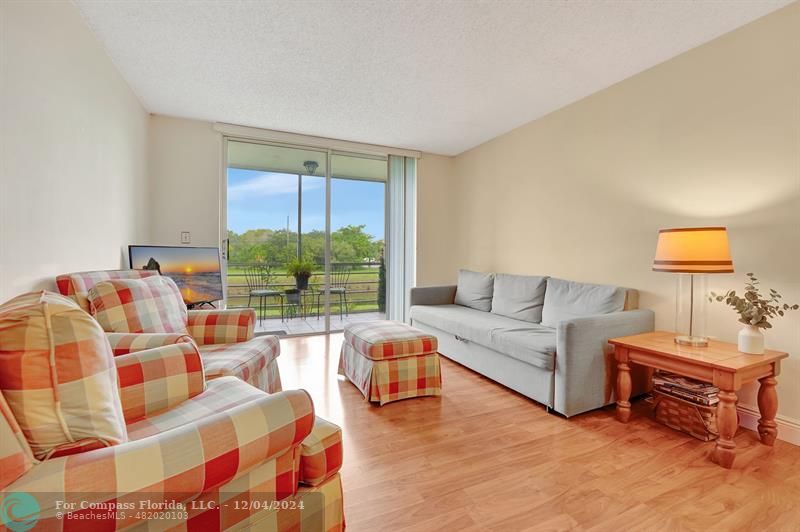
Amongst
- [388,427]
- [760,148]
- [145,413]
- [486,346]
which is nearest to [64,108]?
[145,413]

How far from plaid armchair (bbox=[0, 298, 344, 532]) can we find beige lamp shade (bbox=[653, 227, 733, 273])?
213cm

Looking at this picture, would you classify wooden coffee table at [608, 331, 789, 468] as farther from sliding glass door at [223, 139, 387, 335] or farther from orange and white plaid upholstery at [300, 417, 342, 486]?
sliding glass door at [223, 139, 387, 335]

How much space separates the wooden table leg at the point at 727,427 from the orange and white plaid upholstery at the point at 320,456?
191cm

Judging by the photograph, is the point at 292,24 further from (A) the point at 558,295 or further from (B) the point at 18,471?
(A) the point at 558,295

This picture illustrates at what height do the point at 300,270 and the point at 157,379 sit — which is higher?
the point at 300,270

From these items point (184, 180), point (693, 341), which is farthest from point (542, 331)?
point (184, 180)

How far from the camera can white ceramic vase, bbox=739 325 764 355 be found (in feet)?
6.28

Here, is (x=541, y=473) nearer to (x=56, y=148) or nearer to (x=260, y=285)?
(x=56, y=148)

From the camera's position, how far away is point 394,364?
2510 millimetres

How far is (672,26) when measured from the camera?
214 centimetres

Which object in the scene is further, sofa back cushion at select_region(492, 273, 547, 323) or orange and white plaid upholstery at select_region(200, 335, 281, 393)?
sofa back cushion at select_region(492, 273, 547, 323)

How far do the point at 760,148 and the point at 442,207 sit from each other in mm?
3310

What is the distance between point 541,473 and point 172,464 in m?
1.60

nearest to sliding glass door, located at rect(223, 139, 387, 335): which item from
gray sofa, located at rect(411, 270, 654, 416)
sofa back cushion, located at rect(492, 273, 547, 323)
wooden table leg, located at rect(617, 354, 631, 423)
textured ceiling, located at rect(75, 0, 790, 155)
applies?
textured ceiling, located at rect(75, 0, 790, 155)
